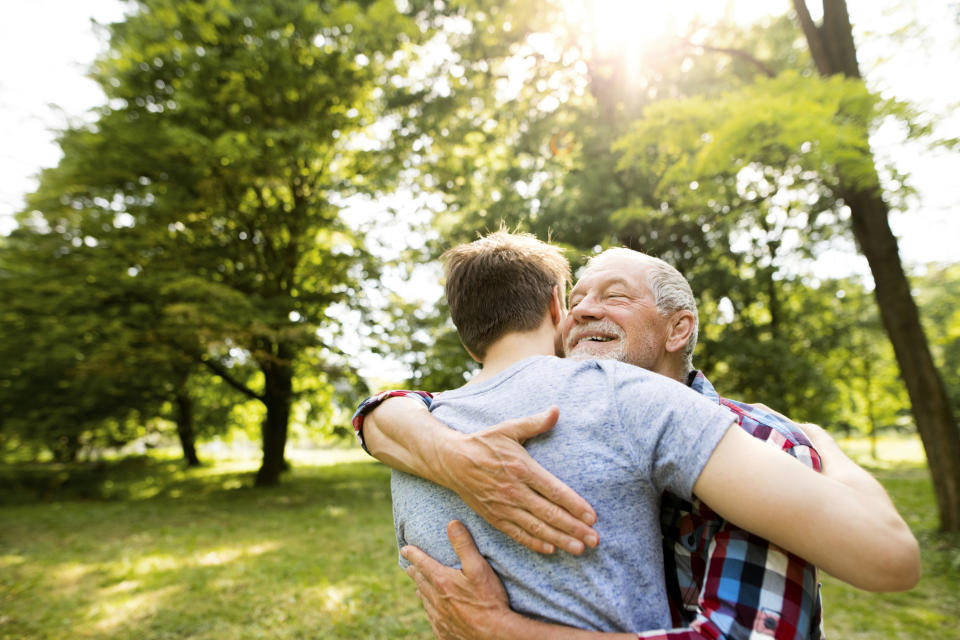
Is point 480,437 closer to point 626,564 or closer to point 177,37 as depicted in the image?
point 626,564

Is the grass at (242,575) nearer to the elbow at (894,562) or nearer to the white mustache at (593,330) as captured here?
the white mustache at (593,330)

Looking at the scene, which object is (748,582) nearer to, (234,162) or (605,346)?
(605,346)

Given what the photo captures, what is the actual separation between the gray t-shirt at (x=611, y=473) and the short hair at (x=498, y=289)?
0.88 ft

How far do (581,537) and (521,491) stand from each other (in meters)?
0.16

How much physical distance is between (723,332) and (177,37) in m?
11.6

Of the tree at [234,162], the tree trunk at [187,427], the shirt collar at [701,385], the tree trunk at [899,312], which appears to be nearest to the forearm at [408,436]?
the shirt collar at [701,385]

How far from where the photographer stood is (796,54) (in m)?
9.23

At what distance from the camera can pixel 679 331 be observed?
6.01 feet

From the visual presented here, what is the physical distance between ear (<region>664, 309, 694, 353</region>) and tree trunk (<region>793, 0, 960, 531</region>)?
604 centimetres

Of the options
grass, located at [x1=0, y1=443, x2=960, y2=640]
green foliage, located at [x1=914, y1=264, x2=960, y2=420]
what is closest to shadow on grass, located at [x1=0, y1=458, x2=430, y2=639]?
grass, located at [x1=0, y1=443, x2=960, y2=640]

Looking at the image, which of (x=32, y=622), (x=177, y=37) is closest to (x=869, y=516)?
(x=32, y=622)

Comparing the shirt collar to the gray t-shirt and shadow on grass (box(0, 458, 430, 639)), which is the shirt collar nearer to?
the gray t-shirt

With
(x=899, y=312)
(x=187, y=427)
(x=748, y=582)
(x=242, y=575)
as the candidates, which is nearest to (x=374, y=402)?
(x=748, y=582)

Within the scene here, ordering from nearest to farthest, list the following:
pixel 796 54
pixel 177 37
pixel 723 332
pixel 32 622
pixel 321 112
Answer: pixel 32 622
pixel 796 54
pixel 723 332
pixel 177 37
pixel 321 112
